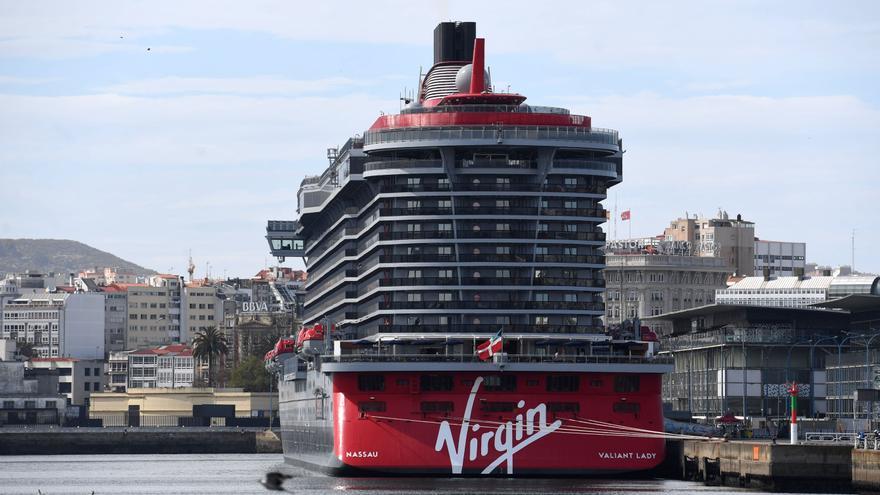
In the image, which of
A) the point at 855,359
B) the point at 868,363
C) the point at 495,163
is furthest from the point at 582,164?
the point at 855,359

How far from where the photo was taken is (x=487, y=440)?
79.8 m

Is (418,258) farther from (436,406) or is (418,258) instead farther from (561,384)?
(561,384)

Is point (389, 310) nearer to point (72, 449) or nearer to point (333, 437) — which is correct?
point (333, 437)

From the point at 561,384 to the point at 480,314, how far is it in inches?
206

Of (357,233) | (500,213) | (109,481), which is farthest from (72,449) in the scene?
(500,213)

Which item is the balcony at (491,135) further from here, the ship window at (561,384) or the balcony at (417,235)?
the ship window at (561,384)

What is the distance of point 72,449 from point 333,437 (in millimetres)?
84897

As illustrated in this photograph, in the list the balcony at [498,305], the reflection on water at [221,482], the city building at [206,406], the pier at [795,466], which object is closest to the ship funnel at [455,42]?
the balcony at [498,305]

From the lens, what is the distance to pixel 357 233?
9500 centimetres

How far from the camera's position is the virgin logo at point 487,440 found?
79.7m

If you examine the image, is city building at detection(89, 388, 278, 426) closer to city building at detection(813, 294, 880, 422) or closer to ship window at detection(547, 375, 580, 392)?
city building at detection(813, 294, 880, 422)

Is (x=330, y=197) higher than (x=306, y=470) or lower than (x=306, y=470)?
higher

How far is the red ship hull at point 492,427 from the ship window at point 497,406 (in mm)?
41

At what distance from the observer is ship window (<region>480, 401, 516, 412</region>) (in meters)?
80.1
